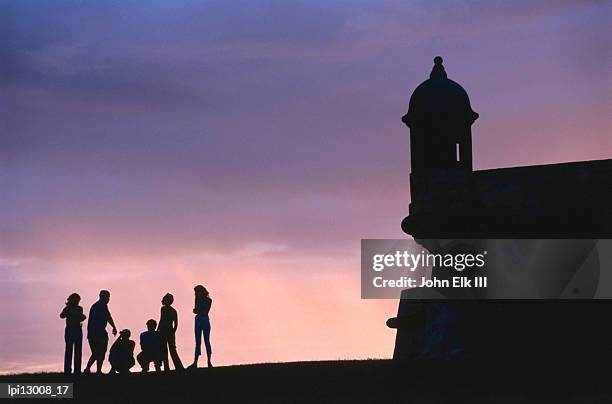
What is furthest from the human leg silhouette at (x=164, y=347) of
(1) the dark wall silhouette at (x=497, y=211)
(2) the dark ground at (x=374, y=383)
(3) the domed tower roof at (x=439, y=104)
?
(3) the domed tower roof at (x=439, y=104)

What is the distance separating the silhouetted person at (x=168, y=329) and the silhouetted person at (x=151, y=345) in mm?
101

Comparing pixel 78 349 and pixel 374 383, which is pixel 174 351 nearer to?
pixel 78 349

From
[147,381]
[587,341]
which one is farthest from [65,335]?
[587,341]

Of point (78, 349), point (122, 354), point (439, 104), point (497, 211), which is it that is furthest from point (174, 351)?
point (439, 104)

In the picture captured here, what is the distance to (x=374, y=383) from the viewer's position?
17.8 m

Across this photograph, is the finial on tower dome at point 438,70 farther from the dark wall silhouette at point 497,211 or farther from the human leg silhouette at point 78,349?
the human leg silhouette at point 78,349

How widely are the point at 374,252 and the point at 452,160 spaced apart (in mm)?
2919

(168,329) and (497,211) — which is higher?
(497,211)

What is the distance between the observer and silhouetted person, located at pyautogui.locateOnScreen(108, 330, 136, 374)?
72.3 ft

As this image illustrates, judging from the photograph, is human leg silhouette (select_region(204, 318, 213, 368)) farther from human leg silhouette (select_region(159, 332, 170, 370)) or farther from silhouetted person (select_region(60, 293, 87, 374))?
silhouetted person (select_region(60, 293, 87, 374))

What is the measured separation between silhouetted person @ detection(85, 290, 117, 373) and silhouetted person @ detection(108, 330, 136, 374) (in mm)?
227

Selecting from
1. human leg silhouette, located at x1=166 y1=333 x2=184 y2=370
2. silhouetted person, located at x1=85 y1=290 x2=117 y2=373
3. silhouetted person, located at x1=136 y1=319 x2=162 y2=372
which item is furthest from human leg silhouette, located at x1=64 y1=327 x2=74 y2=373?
human leg silhouette, located at x1=166 y1=333 x2=184 y2=370

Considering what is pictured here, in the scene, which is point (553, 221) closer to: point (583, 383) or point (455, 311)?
point (455, 311)

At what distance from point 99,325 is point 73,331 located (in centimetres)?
69
